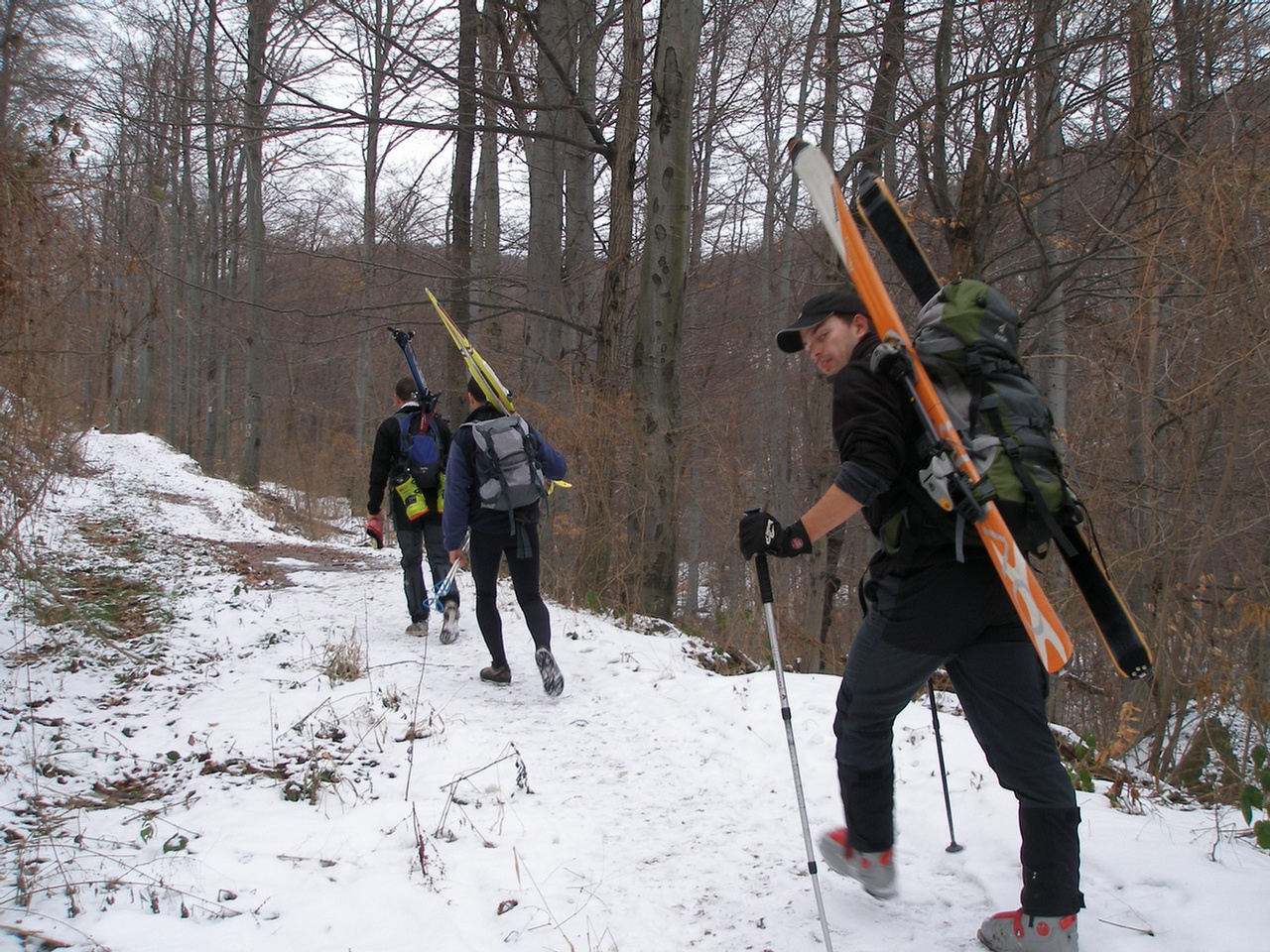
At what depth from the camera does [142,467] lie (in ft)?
58.3

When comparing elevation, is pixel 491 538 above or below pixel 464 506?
below

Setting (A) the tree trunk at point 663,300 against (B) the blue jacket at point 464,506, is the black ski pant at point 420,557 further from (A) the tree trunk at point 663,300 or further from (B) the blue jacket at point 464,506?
(A) the tree trunk at point 663,300

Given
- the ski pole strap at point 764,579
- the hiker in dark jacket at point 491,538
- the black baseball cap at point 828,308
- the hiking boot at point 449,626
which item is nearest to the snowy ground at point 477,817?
the hiking boot at point 449,626

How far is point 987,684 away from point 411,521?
5.12m

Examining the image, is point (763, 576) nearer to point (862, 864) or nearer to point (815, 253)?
point (862, 864)

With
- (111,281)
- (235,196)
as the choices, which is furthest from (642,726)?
(235,196)

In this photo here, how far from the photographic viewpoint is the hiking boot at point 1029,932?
2277mm

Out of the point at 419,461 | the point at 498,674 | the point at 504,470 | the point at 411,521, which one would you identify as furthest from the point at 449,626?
the point at 504,470

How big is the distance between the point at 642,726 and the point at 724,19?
875cm

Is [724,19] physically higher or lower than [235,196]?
lower

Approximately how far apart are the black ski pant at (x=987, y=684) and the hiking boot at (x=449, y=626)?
453cm

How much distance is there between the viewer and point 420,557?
6.66 metres

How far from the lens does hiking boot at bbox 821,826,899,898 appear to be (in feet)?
8.59

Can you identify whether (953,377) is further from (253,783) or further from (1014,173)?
(1014,173)
